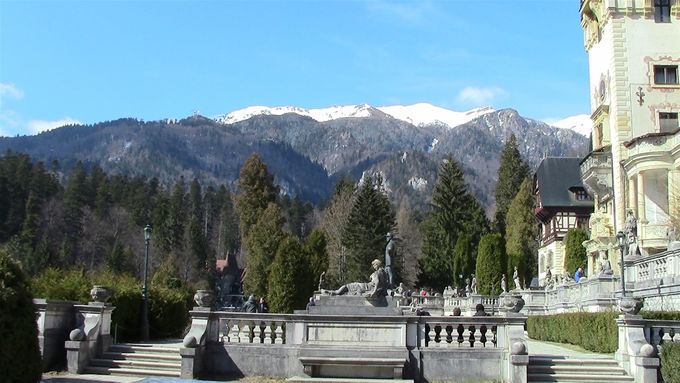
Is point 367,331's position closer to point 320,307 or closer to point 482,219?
point 320,307

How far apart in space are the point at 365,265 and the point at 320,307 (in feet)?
175

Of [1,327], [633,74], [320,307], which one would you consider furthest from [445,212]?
[1,327]

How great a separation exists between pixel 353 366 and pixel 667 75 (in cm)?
3730

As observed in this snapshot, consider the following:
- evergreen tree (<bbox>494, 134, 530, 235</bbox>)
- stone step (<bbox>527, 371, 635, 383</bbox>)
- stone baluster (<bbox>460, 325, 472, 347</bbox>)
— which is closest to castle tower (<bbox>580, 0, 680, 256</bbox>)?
stone step (<bbox>527, 371, 635, 383</bbox>)

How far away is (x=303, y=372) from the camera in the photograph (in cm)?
1944

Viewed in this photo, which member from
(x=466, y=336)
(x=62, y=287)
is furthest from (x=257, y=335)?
(x=62, y=287)

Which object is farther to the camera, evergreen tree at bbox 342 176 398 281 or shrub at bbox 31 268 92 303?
evergreen tree at bbox 342 176 398 281

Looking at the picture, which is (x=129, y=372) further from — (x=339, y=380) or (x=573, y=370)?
(x=573, y=370)

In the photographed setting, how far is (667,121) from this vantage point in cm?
4722

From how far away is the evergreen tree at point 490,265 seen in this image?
67.9 meters

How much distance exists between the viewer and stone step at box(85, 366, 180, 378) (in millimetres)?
19812

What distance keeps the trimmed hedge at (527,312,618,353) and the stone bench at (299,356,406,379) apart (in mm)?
6749

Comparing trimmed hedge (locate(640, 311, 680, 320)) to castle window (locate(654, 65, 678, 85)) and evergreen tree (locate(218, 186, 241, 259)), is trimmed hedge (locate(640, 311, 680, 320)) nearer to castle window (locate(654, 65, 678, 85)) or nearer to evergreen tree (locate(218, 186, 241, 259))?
castle window (locate(654, 65, 678, 85))

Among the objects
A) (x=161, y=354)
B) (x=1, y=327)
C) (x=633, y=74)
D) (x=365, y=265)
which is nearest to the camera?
(x=1, y=327)
